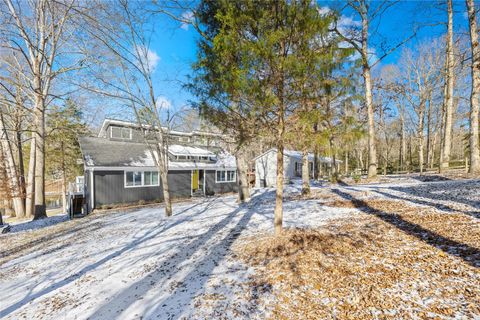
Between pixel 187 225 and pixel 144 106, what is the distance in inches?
194

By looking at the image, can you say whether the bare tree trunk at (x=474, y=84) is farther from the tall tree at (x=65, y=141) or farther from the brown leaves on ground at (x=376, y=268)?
the tall tree at (x=65, y=141)

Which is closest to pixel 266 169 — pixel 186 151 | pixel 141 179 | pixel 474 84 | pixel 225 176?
pixel 225 176

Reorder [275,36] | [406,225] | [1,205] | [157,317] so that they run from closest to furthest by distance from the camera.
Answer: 1. [157,317]
2. [275,36]
3. [406,225]
4. [1,205]

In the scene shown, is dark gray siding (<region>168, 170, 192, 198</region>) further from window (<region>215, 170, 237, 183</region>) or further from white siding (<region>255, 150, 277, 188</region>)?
white siding (<region>255, 150, 277, 188</region>)

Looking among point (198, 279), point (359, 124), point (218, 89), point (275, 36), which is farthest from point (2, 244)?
point (359, 124)

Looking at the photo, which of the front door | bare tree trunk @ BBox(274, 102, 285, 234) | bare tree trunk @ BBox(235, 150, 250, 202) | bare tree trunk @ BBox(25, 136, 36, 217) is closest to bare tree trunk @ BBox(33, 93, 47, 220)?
bare tree trunk @ BBox(25, 136, 36, 217)

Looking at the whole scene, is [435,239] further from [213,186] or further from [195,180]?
[195,180]

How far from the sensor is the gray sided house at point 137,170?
13.6 m

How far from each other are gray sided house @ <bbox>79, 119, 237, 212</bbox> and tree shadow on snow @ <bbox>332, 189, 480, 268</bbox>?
7.37 metres

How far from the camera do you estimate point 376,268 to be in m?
3.31

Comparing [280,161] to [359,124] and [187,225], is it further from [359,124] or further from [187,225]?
[187,225]

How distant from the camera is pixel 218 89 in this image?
184 inches

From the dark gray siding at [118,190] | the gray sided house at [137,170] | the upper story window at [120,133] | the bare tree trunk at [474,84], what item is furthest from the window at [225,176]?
the bare tree trunk at [474,84]

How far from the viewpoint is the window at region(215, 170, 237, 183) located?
19195 mm
